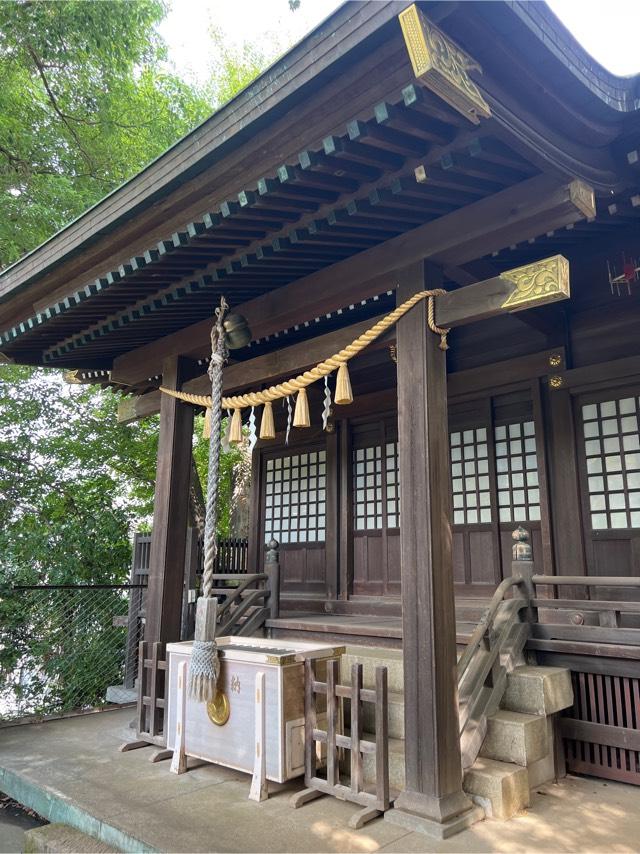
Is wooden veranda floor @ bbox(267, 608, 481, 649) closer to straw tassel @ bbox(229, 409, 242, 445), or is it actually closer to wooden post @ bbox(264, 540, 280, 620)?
wooden post @ bbox(264, 540, 280, 620)

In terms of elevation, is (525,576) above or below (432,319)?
below

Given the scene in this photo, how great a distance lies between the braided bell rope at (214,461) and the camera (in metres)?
3.93

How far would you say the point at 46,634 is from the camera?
24.4ft

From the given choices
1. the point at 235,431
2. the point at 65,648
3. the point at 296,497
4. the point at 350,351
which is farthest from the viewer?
the point at 296,497

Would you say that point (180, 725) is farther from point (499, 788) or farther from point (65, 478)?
point (65, 478)

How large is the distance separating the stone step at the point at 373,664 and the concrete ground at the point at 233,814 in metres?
1.01

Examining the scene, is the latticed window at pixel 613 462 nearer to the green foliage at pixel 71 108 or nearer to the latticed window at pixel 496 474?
the latticed window at pixel 496 474

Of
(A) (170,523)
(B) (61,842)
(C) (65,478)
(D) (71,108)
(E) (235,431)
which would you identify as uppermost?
(D) (71,108)

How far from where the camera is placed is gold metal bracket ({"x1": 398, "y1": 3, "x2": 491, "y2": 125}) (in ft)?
7.40

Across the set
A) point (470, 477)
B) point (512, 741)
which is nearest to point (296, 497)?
point (470, 477)

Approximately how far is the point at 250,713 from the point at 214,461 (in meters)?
1.67

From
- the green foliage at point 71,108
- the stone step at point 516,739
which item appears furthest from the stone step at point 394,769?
the green foliage at point 71,108

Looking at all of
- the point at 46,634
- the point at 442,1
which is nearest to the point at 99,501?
the point at 46,634

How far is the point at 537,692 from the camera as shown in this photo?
157 inches
